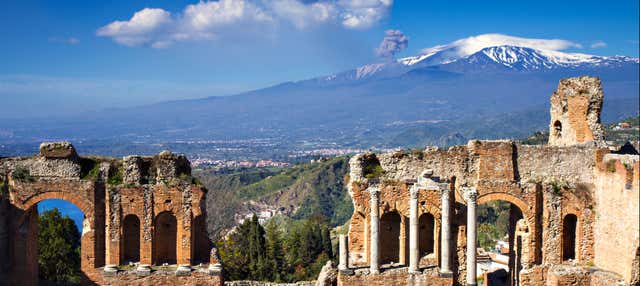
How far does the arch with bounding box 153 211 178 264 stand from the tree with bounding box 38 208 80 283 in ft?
25.1

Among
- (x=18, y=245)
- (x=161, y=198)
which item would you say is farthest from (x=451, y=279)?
Answer: (x=18, y=245)

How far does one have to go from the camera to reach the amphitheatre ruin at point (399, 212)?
21.2m

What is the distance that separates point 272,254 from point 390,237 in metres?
17.9

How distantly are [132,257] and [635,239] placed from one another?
1705 centimetres

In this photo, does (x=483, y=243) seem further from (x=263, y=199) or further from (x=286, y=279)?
(x=263, y=199)

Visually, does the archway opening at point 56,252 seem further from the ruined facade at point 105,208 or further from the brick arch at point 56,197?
the brick arch at point 56,197

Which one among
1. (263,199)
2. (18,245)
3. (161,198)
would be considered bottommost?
(263,199)

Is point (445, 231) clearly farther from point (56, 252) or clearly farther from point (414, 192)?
point (56, 252)

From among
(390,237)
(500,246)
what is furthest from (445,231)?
(500,246)

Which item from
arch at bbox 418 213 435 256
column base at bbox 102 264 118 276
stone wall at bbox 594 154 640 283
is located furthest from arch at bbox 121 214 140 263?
stone wall at bbox 594 154 640 283

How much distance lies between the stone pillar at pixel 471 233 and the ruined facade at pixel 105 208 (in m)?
8.62

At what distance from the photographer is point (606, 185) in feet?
69.6

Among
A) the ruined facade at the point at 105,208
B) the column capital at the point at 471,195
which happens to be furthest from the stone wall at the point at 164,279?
the column capital at the point at 471,195

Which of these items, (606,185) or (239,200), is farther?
(239,200)
